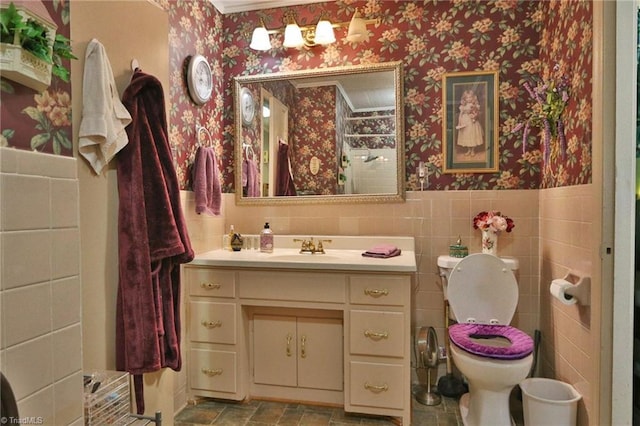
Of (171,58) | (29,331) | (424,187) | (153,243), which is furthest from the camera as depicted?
(424,187)

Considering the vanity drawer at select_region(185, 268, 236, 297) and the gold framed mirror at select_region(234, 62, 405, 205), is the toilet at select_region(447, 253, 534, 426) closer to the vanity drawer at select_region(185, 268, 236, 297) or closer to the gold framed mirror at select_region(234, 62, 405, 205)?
the gold framed mirror at select_region(234, 62, 405, 205)

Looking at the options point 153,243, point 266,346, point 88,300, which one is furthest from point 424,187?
point 88,300

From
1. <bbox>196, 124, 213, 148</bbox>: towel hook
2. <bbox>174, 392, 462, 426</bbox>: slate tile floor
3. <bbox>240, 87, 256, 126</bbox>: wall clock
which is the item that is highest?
<bbox>240, 87, 256, 126</bbox>: wall clock

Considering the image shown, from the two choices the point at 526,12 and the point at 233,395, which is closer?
the point at 233,395

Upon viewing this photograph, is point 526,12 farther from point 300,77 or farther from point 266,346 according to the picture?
point 266,346

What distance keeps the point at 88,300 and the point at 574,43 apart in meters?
2.43

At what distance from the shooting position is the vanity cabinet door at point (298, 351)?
2.13 m

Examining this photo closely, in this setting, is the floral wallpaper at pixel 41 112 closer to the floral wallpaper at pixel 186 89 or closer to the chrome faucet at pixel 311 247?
the floral wallpaper at pixel 186 89

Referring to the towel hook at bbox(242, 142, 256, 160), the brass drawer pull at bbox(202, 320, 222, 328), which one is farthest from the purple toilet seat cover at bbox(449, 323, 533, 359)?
the towel hook at bbox(242, 142, 256, 160)

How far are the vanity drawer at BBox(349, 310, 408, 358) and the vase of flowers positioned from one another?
78 cm

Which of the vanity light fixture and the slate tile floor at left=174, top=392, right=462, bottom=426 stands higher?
the vanity light fixture

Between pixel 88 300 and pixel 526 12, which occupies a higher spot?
pixel 526 12

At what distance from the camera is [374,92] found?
2496mm

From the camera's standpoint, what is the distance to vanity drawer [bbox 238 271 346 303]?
200 centimetres
